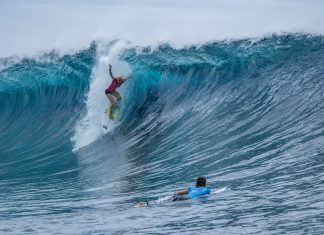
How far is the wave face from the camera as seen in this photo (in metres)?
11.2

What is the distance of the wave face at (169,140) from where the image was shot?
11.2 metres

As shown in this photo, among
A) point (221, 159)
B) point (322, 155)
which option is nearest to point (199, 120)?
point (221, 159)

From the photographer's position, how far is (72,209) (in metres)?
12.9

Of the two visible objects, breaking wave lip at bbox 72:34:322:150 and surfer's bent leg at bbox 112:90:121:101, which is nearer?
breaking wave lip at bbox 72:34:322:150

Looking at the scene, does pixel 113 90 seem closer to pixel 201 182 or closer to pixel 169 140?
pixel 169 140

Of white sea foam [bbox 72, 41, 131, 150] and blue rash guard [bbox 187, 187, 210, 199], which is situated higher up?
white sea foam [bbox 72, 41, 131, 150]

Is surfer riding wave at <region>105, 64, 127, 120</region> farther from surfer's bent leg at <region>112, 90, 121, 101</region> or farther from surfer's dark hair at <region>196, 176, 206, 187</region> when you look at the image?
surfer's dark hair at <region>196, 176, 206, 187</region>

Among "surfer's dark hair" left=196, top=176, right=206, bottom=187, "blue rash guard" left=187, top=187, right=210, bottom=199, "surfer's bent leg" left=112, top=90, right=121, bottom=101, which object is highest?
"surfer's bent leg" left=112, top=90, right=121, bottom=101

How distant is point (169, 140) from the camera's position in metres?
18.7

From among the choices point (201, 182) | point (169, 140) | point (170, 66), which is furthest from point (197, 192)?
point (170, 66)

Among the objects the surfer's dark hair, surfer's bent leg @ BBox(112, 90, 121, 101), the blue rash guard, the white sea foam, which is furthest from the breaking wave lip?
the blue rash guard

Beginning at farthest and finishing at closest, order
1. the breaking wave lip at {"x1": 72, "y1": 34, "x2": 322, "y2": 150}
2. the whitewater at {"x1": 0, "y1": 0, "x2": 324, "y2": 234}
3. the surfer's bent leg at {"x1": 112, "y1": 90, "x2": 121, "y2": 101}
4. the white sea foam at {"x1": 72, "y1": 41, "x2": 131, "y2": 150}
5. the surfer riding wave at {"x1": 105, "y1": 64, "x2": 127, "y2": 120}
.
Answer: the surfer's bent leg at {"x1": 112, "y1": 90, "x2": 121, "y2": 101}, the surfer riding wave at {"x1": 105, "y1": 64, "x2": 127, "y2": 120}, the breaking wave lip at {"x1": 72, "y1": 34, "x2": 322, "y2": 150}, the white sea foam at {"x1": 72, "y1": 41, "x2": 131, "y2": 150}, the whitewater at {"x1": 0, "y1": 0, "x2": 324, "y2": 234}

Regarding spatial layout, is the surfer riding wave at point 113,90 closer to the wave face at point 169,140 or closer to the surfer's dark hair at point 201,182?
the wave face at point 169,140

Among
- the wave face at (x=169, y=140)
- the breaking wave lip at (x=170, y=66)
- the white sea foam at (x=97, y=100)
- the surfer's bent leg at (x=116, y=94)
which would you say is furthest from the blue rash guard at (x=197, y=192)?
the surfer's bent leg at (x=116, y=94)
